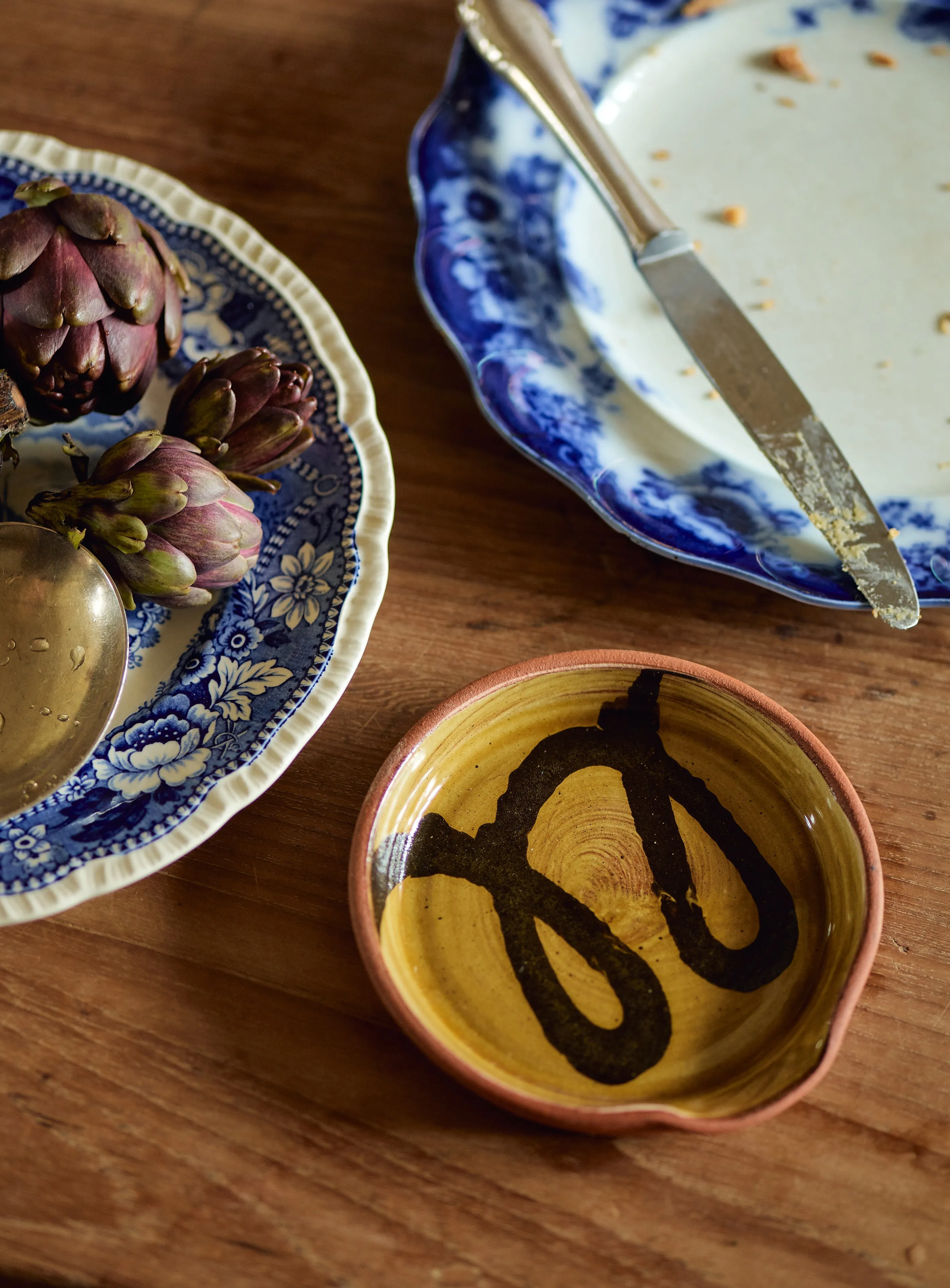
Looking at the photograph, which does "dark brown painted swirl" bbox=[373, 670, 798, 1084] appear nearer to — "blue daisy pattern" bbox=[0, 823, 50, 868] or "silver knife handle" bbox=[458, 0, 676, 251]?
"blue daisy pattern" bbox=[0, 823, 50, 868]

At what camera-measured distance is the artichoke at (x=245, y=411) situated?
475 millimetres

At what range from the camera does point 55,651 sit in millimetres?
458

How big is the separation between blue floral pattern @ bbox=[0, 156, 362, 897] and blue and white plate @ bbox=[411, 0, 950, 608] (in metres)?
0.10

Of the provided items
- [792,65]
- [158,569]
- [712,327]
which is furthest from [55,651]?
[792,65]

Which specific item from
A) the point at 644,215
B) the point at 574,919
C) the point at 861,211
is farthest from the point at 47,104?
the point at 574,919

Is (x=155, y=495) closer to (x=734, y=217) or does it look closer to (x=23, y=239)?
(x=23, y=239)

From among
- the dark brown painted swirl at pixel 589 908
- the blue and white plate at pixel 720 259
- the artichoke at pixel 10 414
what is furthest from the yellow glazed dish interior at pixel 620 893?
the artichoke at pixel 10 414

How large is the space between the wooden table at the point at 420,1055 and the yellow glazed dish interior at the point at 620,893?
0.03m

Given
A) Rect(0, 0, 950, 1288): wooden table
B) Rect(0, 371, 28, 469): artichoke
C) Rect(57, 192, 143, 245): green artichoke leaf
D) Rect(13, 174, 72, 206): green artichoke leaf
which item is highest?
Rect(13, 174, 72, 206): green artichoke leaf

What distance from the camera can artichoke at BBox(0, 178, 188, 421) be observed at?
0.46 metres

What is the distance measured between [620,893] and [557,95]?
48 centimetres

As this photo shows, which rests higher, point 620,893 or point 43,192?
point 43,192

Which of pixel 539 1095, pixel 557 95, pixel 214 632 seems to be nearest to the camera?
pixel 539 1095

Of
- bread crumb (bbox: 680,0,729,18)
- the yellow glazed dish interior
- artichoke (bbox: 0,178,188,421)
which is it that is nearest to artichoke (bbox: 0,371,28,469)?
artichoke (bbox: 0,178,188,421)
